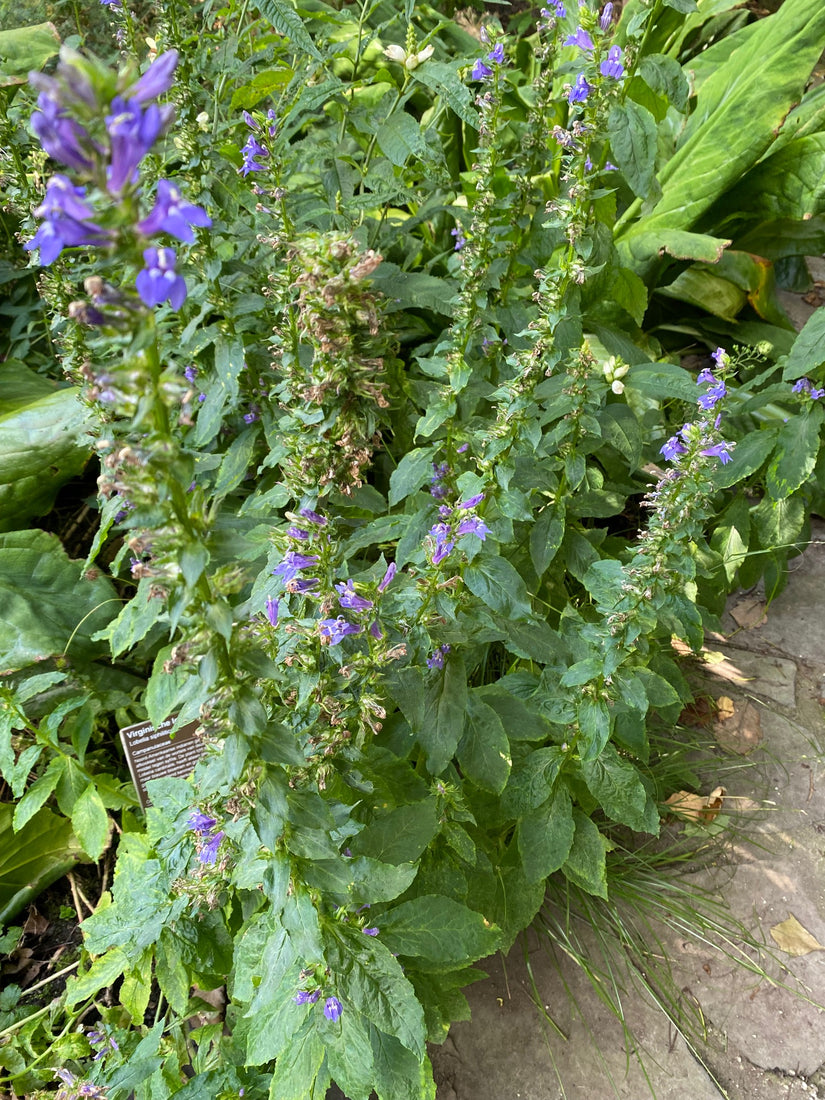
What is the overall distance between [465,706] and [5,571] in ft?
5.46

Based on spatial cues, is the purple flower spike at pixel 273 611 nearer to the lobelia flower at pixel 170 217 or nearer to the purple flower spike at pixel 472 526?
the purple flower spike at pixel 472 526

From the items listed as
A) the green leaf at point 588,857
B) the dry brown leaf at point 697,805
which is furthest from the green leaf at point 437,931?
the dry brown leaf at point 697,805

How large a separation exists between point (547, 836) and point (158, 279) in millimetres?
1567

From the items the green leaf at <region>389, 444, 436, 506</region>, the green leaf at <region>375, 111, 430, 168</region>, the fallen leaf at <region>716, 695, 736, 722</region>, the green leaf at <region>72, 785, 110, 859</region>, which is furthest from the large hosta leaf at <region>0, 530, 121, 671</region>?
the fallen leaf at <region>716, 695, 736, 722</region>

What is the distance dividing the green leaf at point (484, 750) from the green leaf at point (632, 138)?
1355 mm

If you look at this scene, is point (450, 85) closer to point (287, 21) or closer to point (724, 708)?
point (287, 21)

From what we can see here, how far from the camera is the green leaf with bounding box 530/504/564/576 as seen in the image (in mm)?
2139

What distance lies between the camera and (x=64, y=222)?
25.8 inches

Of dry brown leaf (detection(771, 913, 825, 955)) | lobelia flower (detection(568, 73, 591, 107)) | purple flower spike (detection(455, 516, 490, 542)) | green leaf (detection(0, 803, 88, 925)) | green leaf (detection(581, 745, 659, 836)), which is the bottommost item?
dry brown leaf (detection(771, 913, 825, 955))

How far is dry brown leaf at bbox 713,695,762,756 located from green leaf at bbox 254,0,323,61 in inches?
94.3

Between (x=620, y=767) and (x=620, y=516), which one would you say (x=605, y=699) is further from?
(x=620, y=516)

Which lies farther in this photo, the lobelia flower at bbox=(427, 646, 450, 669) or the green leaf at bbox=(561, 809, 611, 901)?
the green leaf at bbox=(561, 809, 611, 901)

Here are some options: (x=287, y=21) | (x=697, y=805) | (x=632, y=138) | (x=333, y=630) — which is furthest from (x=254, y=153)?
(x=697, y=805)

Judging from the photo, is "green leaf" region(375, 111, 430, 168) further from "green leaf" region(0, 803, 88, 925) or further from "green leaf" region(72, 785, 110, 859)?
"green leaf" region(0, 803, 88, 925)
